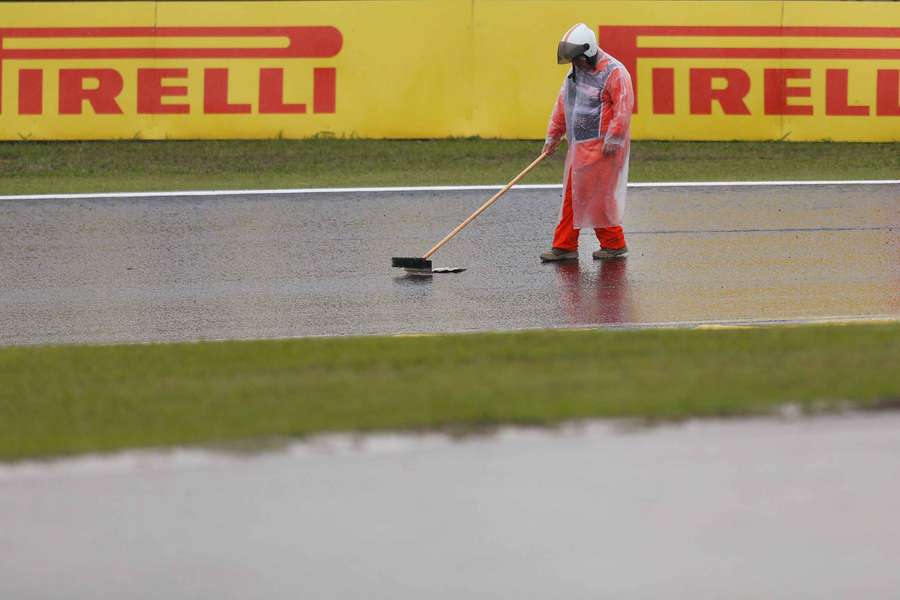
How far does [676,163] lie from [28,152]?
6.68m

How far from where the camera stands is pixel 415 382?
6.82 metres

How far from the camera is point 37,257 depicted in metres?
11.7

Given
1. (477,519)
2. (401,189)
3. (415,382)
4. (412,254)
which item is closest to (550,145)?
(412,254)

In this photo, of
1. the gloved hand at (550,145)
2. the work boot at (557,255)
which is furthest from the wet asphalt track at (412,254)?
the gloved hand at (550,145)

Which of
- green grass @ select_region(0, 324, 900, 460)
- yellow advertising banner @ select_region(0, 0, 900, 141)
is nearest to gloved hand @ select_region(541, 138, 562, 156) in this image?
green grass @ select_region(0, 324, 900, 460)

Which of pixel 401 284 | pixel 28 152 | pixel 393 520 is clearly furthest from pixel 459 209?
pixel 393 520

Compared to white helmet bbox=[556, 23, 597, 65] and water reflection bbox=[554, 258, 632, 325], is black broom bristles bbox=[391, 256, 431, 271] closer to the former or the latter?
water reflection bbox=[554, 258, 632, 325]

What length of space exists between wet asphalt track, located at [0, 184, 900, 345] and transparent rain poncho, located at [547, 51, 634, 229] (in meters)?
0.41

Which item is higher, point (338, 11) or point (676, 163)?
point (338, 11)

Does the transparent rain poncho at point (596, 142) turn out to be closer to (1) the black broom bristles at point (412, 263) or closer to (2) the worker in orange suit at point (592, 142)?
(2) the worker in orange suit at point (592, 142)

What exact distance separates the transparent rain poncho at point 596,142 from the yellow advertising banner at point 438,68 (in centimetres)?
516

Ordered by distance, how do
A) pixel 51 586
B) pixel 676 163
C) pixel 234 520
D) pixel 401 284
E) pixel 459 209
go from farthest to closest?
pixel 676 163 < pixel 459 209 < pixel 401 284 < pixel 234 520 < pixel 51 586

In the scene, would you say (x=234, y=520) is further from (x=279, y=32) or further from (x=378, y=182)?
(x=279, y=32)

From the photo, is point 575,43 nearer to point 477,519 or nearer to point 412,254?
point 412,254
